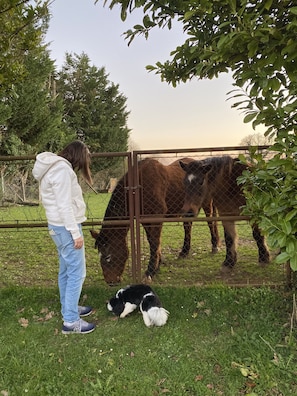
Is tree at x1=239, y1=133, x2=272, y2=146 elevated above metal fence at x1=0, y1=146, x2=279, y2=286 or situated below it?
above

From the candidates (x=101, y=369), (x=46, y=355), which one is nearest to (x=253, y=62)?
(x=101, y=369)

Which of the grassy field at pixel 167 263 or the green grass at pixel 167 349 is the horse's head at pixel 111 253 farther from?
the green grass at pixel 167 349

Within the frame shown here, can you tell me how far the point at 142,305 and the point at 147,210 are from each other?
2188 mm

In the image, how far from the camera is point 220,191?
5637mm

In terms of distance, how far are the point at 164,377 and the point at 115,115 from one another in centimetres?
3522

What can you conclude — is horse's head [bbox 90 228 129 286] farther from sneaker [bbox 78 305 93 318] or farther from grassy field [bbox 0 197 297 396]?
sneaker [bbox 78 305 93 318]

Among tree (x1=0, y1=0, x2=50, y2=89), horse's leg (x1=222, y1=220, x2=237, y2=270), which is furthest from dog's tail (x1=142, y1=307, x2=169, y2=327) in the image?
tree (x1=0, y1=0, x2=50, y2=89)

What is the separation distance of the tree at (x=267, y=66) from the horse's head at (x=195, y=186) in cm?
232

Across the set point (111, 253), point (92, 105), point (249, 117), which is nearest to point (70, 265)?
point (111, 253)

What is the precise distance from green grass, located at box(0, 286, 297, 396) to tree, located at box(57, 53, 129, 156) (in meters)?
29.3

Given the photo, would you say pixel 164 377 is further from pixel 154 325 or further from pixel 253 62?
pixel 253 62

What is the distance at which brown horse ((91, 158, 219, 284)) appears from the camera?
195 inches

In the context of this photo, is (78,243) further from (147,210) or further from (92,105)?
(92,105)

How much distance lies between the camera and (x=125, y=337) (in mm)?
3363
